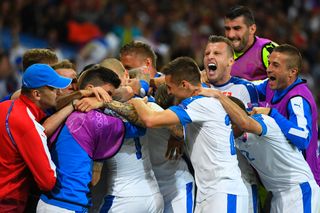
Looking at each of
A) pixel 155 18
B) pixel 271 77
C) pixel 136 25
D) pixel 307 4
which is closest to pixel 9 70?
pixel 136 25

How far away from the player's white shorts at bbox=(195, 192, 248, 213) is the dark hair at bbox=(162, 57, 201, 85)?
1.04 metres

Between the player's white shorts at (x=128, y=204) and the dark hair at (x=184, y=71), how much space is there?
111 cm

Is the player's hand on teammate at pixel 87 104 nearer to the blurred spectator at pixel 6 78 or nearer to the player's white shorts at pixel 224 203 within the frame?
the player's white shorts at pixel 224 203

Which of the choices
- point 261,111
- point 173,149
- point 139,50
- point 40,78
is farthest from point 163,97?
point 40,78

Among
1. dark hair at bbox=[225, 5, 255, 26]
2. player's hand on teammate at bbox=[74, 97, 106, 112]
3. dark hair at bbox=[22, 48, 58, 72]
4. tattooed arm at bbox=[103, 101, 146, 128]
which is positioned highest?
dark hair at bbox=[225, 5, 255, 26]

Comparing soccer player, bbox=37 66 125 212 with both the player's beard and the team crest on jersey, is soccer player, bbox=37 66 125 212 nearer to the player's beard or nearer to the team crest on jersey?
the team crest on jersey

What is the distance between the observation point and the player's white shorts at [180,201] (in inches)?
259

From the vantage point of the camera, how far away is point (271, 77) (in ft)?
22.6

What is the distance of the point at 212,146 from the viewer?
5.94 m

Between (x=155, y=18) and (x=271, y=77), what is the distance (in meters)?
10.2

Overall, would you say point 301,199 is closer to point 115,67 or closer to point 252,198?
point 252,198

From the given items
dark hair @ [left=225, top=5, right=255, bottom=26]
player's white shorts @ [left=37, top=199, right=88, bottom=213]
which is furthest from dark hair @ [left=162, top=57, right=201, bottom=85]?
dark hair @ [left=225, top=5, right=255, bottom=26]

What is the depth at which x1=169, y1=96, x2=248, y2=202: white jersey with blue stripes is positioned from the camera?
233 inches

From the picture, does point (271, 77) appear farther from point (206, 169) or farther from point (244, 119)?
point (206, 169)
